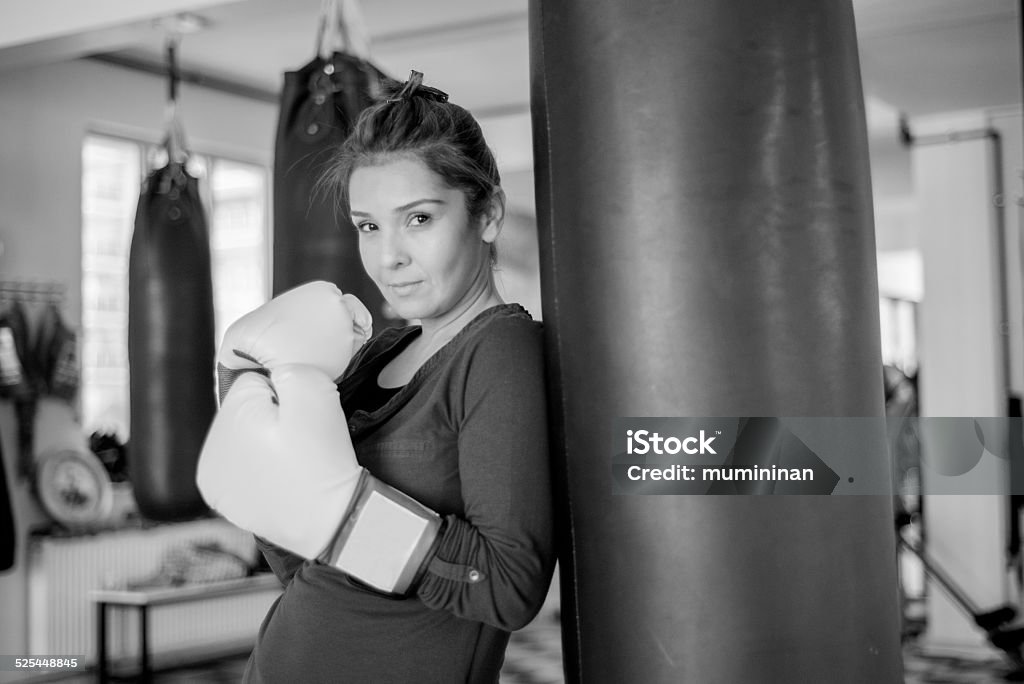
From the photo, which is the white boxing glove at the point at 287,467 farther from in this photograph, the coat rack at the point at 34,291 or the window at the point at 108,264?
the window at the point at 108,264

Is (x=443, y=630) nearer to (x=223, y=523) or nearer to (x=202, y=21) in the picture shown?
(x=202, y=21)

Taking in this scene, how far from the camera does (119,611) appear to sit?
5.75 meters

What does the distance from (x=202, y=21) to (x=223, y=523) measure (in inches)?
128

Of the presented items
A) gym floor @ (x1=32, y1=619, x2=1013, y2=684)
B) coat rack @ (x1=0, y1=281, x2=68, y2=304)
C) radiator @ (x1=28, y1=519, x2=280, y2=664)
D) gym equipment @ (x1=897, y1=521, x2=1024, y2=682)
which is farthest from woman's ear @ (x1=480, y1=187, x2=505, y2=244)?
gym equipment @ (x1=897, y1=521, x2=1024, y2=682)

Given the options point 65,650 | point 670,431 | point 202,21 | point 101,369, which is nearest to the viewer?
point 670,431

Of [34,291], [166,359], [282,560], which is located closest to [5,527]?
[166,359]

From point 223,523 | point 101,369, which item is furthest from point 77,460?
point 223,523

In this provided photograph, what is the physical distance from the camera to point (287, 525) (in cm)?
120

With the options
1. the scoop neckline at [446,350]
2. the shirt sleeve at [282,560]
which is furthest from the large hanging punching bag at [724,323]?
the shirt sleeve at [282,560]

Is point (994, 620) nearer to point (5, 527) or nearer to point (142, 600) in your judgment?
→ point (142, 600)

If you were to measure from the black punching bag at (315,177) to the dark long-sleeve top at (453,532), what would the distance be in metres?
1.33

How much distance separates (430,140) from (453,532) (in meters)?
0.47

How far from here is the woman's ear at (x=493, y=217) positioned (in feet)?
4.51

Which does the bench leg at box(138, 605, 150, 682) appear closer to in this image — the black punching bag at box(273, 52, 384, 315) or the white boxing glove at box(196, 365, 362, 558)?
the black punching bag at box(273, 52, 384, 315)
